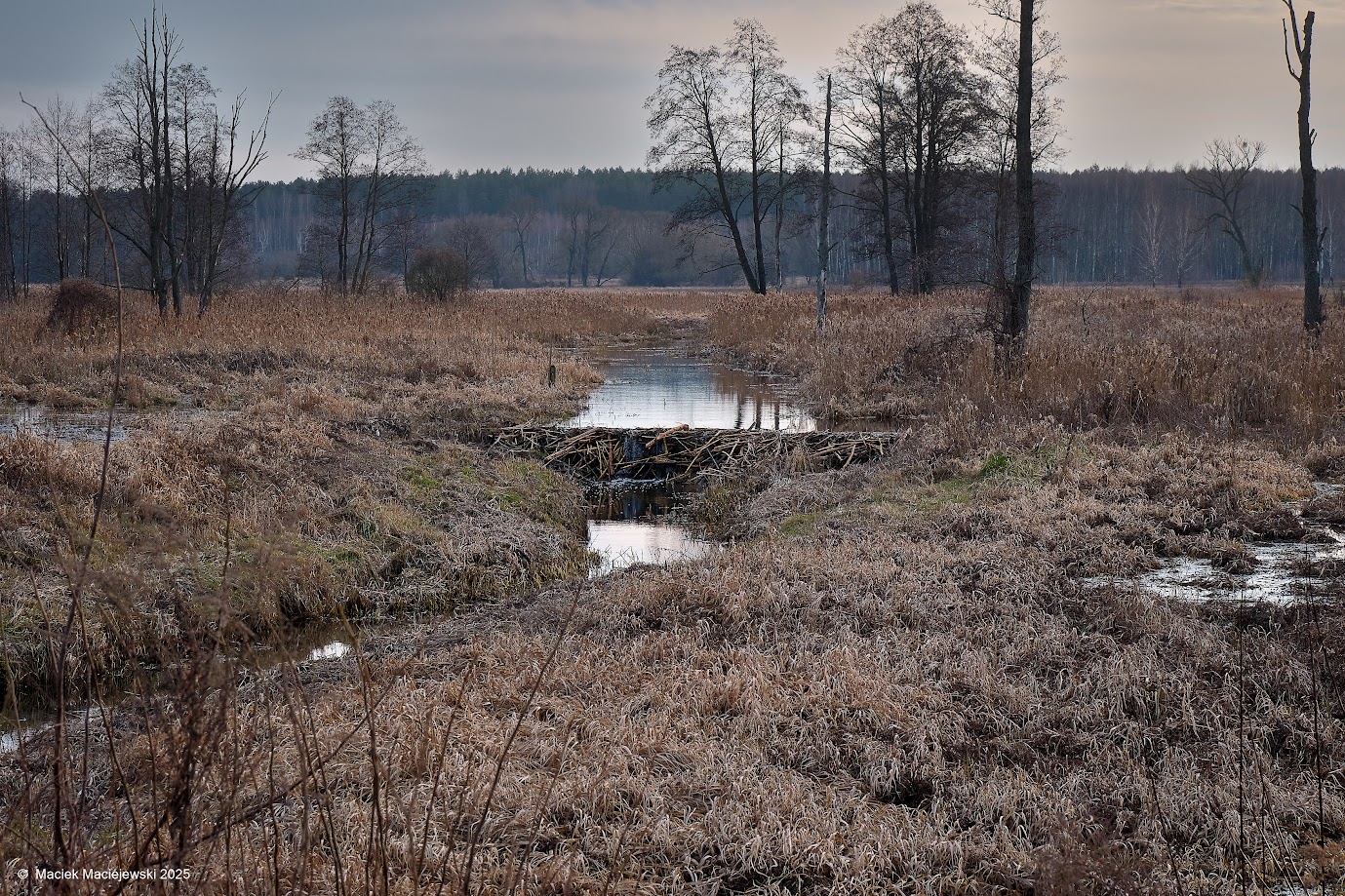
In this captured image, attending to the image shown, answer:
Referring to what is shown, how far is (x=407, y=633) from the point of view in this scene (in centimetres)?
610

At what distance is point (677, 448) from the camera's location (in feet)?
38.6

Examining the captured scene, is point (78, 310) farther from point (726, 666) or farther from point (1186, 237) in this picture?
point (1186, 237)

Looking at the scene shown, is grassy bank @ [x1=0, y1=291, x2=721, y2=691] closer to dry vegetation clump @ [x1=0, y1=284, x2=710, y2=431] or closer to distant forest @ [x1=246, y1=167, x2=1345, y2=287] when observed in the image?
dry vegetation clump @ [x1=0, y1=284, x2=710, y2=431]

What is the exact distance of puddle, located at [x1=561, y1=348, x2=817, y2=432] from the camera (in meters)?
14.2

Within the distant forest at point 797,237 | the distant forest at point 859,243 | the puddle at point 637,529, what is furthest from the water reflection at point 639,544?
the distant forest at point 859,243

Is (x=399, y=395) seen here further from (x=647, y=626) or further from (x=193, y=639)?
(x=193, y=639)

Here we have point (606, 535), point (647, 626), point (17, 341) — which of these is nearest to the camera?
point (647, 626)

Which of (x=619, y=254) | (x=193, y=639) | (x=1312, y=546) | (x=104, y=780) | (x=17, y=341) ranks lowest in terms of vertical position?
(x=104, y=780)

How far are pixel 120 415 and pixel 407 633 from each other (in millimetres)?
7820

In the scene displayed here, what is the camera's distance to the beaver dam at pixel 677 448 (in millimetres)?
11258

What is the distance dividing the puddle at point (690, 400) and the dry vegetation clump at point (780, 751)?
7372 millimetres

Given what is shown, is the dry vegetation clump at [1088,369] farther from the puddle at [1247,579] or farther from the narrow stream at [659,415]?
the puddle at [1247,579]

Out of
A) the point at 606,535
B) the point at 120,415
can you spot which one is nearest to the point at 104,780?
the point at 606,535

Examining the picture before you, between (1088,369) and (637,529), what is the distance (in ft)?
20.1
